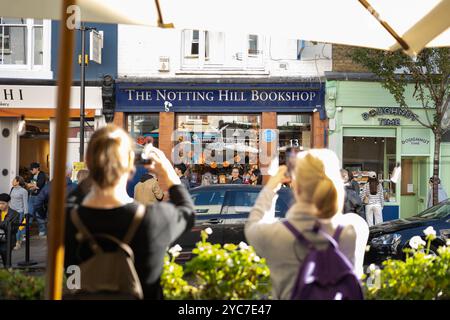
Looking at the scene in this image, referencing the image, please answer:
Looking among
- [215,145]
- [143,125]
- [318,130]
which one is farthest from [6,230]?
[318,130]

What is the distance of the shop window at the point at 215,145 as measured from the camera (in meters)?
14.8

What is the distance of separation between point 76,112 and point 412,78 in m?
8.74

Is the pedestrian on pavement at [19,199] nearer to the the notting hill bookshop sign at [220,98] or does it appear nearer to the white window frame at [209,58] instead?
the the notting hill bookshop sign at [220,98]

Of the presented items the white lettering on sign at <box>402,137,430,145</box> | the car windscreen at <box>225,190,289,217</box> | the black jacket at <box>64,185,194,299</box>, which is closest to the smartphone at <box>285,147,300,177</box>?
the black jacket at <box>64,185,194,299</box>

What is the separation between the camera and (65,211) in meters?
2.49

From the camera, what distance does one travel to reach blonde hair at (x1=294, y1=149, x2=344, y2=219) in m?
2.56

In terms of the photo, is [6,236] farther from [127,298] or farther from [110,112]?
[127,298]

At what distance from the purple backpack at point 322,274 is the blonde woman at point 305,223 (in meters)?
0.02

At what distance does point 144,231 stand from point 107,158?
372mm

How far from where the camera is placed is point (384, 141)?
48.4ft

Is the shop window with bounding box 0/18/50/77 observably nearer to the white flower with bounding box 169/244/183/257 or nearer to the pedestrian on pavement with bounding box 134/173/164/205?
the pedestrian on pavement with bounding box 134/173/164/205

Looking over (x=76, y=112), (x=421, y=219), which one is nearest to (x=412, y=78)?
(x=421, y=219)

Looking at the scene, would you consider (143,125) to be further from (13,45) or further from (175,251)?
(175,251)
